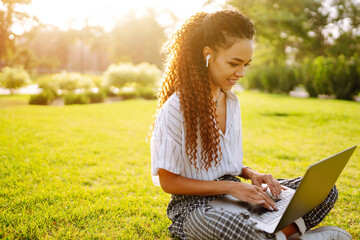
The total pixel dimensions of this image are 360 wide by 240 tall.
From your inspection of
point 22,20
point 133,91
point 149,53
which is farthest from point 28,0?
point 149,53

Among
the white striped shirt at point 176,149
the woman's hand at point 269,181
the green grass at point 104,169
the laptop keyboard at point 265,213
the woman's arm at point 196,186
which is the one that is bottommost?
the green grass at point 104,169

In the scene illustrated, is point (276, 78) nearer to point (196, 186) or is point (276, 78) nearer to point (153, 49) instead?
point (196, 186)

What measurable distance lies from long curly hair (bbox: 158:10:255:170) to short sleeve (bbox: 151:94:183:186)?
0.18ft

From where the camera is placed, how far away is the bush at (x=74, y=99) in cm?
1180

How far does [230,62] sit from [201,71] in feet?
0.69

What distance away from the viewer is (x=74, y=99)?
1187cm

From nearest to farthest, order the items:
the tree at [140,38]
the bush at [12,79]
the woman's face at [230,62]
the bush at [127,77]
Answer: the woman's face at [230,62] → the bush at [12,79] → the bush at [127,77] → the tree at [140,38]

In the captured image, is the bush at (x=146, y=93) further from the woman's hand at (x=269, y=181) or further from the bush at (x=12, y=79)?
the woman's hand at (x=269, y=181)

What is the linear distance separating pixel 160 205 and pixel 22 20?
11.9 metres

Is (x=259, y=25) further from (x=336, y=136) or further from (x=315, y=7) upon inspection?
(x=315, y=7)

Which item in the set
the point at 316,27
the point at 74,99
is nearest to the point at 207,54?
the point at 74,99

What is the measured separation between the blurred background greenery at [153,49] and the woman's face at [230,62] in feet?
1.36

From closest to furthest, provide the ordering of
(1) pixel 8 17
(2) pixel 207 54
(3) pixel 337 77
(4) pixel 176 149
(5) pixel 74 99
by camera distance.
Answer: (4) pixel 176 149, (2) pixel 207 54, (1) pixel 8 17, (5) pixel 74 99, (3) pixel 337 77

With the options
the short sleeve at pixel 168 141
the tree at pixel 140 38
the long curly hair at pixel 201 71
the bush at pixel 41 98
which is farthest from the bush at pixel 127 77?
the tree at pixel 140 38
